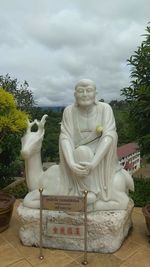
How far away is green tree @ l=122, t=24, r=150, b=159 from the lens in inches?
181

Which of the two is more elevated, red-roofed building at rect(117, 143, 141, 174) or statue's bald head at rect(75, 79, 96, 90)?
statue's bald head at rect(75, 79, 96, 90)

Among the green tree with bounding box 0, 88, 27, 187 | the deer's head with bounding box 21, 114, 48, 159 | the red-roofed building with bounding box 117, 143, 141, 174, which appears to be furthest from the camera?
the red-roofed building with bounding box 117, 143, 141, 174

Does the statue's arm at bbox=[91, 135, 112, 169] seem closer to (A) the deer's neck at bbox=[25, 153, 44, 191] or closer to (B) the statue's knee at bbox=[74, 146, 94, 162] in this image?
(B) the statue's knee at bbox=[74, 146, 94, 162]

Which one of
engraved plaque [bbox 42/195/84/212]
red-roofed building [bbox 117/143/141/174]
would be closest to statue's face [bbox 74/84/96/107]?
engraved plaque [bbox 42/195/84/212]

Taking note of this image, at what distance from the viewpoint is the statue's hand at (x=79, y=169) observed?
3.04 metres

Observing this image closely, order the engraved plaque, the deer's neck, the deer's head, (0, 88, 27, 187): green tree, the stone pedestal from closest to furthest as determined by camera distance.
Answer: the engraved plaque < the stone pedestal < the deer's head < the deer's neck < (0, 88, 27, 187): green tree

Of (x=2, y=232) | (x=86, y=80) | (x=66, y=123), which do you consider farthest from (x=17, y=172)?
(x=86, y=80)

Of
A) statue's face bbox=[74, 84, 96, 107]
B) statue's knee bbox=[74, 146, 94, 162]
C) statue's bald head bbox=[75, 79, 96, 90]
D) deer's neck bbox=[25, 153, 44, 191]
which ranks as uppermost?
statue's bald head bbox=[75, 79, 96, 90]

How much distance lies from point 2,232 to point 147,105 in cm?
286

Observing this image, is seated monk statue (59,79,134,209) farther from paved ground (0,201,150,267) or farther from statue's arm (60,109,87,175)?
paved ground (0,201,150,267)

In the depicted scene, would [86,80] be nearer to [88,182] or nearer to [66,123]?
[66,123]

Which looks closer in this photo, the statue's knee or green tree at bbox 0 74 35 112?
the statue's knee

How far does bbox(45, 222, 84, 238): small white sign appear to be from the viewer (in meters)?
3.01

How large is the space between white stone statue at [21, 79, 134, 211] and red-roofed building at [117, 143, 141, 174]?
2.96 m
